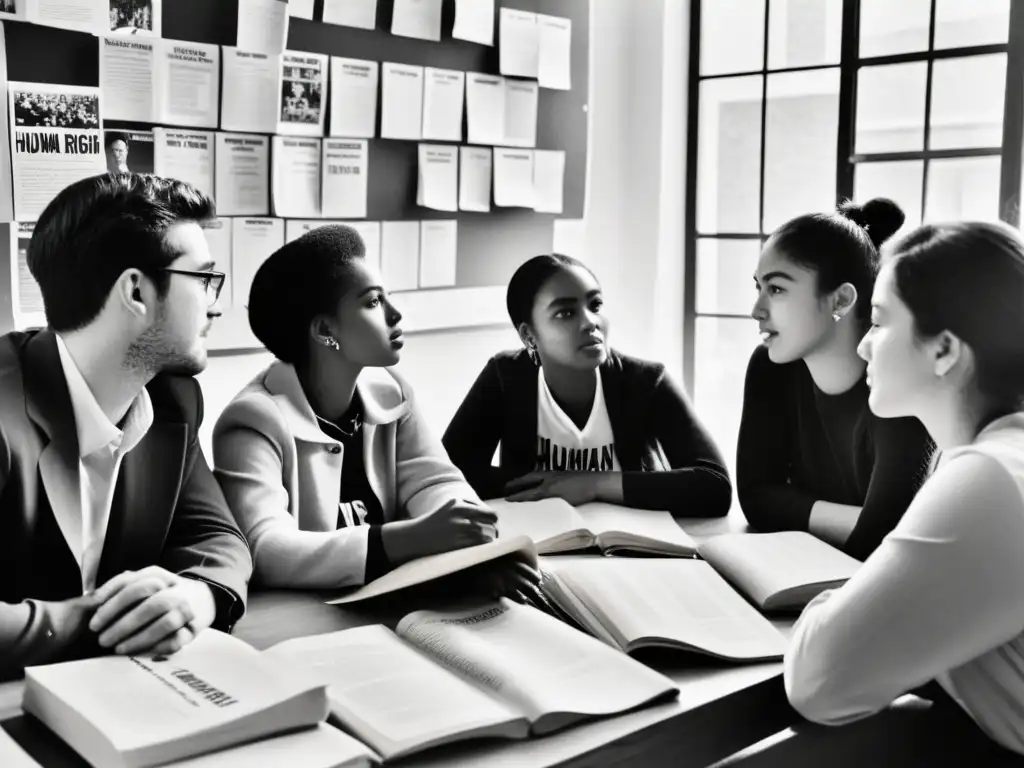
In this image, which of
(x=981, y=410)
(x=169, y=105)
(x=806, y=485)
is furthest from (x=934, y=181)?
(x=169, y=105)

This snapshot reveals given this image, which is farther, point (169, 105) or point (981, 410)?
point (169, 105)

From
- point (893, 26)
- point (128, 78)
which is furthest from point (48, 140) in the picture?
point (893, 26)

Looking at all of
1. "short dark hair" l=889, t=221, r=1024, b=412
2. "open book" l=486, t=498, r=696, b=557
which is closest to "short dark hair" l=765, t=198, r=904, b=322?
"open book" l=486, t=498, r=696, b=557

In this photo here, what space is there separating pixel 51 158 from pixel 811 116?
1992 mm

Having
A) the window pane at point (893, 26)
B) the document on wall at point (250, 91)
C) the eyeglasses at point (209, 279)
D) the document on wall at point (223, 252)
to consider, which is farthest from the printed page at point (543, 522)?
the window pane at point (893, 26)

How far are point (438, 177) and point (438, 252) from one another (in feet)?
0.60

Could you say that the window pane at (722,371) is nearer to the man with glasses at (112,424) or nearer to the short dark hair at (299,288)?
the short dark hair at (299,288)

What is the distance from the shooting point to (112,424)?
129 cm

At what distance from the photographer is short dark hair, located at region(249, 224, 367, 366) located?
1.63 meters

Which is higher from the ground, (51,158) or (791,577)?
(51,158)

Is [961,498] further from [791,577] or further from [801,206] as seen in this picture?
[801,206]

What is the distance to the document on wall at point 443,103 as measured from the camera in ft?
8.01

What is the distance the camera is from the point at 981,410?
1117 millimetres

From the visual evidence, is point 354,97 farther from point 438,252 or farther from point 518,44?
point 518,44
